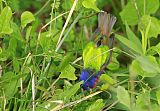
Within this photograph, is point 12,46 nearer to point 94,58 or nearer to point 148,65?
point 94,58

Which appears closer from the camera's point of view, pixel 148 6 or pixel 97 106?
pixel 97 106

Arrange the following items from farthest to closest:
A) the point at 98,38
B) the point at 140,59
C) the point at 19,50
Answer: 1. the point at 19,50
2. the point at 98,38
3. the point at 140,59

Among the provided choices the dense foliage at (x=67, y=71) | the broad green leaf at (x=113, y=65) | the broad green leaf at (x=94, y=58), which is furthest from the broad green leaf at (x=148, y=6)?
the broad green leaf at (x=94, y=58)

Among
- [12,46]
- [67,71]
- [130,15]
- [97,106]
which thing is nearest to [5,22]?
[12,46]

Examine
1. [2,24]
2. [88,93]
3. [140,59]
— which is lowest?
[88,93]

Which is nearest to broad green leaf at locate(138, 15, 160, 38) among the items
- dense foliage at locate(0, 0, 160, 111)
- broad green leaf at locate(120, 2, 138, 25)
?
dense foliage at locate(0, 0, 160, 111)

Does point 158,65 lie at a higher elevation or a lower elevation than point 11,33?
lower

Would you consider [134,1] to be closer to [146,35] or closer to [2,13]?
[146,35]

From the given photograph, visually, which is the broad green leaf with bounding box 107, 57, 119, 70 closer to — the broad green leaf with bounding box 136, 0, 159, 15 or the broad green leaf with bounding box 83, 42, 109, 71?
the broad green leaf with bounding box 83, 42, 109, 71

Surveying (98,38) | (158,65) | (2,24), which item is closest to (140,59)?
(158,65)
